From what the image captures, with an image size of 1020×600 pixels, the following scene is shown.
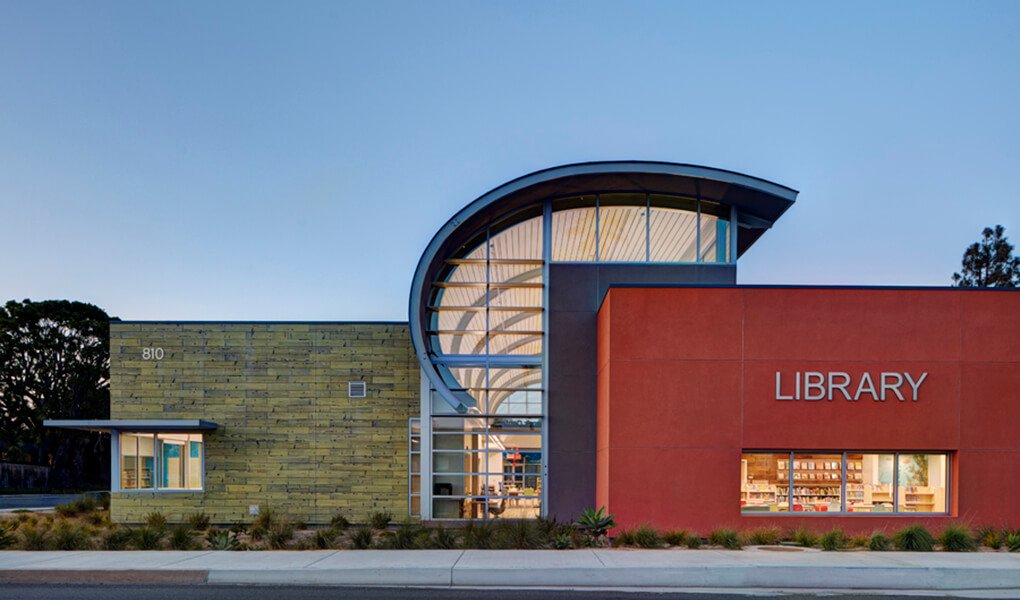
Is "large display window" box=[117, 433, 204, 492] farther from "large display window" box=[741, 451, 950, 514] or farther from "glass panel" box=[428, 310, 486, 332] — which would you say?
"large display window" box=[741, 451, 950, 514]

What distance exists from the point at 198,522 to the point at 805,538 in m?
14.0

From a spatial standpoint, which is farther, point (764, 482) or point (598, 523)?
point (764, 482)

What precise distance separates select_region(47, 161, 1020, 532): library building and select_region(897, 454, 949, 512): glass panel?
42 millimetres

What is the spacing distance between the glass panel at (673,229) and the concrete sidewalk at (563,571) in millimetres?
8251

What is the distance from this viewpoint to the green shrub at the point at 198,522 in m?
16.9

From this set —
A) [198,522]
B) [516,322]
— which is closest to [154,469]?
[198,522]

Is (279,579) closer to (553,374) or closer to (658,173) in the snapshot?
(553,374)

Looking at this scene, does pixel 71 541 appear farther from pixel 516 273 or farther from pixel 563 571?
pixel 516 273

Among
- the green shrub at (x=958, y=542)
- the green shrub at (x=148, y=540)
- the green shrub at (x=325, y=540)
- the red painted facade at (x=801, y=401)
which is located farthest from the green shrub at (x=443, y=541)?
the green shrub at (x=958, y=542)

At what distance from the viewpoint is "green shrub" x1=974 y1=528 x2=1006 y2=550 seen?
42.3 feet

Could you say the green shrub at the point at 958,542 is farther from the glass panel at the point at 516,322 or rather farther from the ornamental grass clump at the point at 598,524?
the glass panel at the point at 516,322

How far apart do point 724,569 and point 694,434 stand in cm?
452

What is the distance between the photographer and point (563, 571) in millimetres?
10398

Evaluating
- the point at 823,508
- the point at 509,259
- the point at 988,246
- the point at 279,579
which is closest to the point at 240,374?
the point at 509,259
